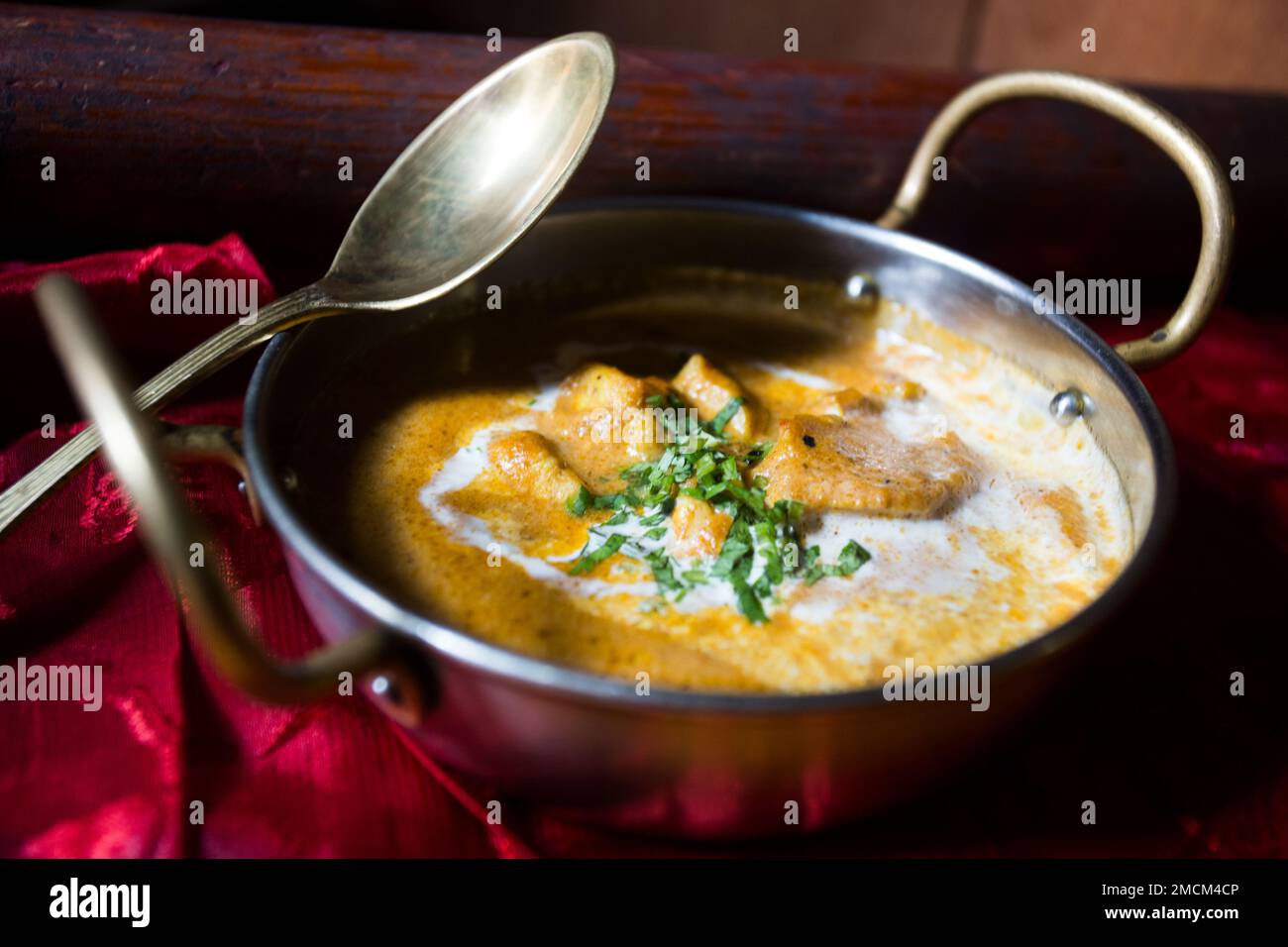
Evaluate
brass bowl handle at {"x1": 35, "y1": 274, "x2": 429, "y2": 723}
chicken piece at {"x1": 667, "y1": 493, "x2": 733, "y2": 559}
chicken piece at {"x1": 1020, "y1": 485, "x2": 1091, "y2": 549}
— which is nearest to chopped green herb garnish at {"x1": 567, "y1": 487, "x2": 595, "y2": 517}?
chicken piece at {"x1": 667, "y1": 493, "x2": 733, "y2": 559}

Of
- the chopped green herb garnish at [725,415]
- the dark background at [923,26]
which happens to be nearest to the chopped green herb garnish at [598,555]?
the chopped green herb garnish at [725,415]

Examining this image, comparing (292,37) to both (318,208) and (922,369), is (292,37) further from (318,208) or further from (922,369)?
(922,369)

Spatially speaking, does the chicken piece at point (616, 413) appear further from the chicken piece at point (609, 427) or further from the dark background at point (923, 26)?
the dark background at point (923, 26)

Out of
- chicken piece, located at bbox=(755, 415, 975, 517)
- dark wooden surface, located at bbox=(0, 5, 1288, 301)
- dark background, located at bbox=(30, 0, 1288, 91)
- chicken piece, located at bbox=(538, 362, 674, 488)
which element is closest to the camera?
chicken piece, located at bbox=(755, 415, 975, 517)

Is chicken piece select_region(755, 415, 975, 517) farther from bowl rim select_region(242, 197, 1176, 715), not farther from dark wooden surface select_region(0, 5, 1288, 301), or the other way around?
dark wooden surface select_region(0, 5, 1288, 301)

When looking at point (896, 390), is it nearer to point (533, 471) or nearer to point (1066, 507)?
point (1066, 507)

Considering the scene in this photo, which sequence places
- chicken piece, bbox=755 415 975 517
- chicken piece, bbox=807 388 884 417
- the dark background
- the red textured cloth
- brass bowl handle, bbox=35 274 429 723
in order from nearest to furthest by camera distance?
brass bowl handle, bbox=35 274 429 723, the red textured cloth, chicken piece, bbox=755 415 975 517, chicken piece, bbox=807 388 884 417, the dark background

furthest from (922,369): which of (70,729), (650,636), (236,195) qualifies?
(70,729)
